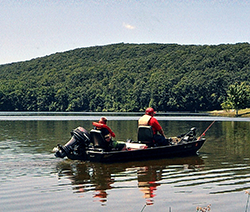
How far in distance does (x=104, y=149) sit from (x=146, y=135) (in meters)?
2.31

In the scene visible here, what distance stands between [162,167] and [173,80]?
516 feet

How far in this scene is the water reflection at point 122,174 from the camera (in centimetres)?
1339

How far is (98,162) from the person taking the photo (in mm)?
19062

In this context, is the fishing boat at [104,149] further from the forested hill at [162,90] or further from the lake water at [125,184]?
the forested hill at [162,90]

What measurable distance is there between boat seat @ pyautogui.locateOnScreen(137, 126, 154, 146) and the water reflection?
1091mm

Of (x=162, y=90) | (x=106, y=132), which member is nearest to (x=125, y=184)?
(x=106, y=132)

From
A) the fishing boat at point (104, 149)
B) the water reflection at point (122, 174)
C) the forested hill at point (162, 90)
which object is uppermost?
the forested hill at point (162, 90)

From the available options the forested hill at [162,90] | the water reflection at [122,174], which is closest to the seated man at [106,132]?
the water reflection at [122,174]

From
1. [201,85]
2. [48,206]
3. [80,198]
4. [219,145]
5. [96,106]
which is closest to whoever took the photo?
[48,206]

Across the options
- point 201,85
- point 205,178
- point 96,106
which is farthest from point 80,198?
point 96,106

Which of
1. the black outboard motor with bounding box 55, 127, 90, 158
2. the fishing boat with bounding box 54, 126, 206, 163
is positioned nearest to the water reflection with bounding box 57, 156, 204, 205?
the fishing boat with bounding box 54, 126, 206, 163

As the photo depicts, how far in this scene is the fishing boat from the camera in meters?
19.1

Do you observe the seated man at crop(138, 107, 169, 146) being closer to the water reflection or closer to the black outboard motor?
the water reflection

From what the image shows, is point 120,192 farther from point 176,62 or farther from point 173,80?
point 176,62
